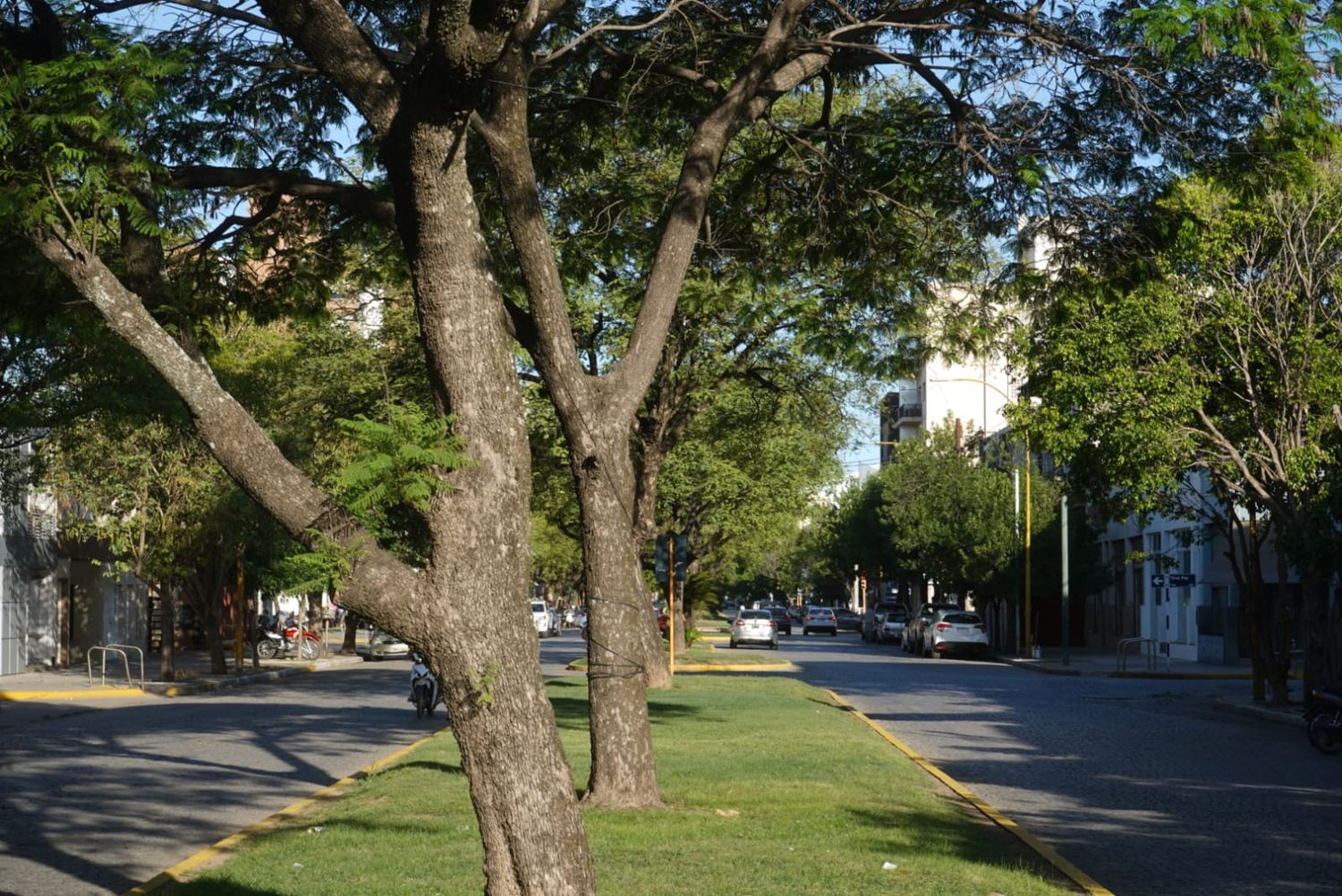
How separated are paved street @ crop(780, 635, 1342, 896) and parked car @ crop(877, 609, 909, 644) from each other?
3416 cm

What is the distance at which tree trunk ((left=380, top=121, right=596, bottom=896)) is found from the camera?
18.6 ft

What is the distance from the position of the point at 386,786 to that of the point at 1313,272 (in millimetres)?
18145

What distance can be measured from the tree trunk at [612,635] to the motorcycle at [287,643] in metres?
34.8

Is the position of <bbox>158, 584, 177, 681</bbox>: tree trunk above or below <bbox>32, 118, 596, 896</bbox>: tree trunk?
below

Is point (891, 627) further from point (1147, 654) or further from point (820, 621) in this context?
point (1147, 654)

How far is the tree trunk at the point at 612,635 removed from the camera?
12.1 m

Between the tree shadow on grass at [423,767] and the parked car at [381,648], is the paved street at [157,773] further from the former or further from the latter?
the parked car at [381,648]

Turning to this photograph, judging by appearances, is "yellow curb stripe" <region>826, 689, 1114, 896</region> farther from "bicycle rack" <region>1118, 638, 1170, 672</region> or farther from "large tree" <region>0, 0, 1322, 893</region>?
"bicycle rack" <region>1118, 638, 1170, 672</region>

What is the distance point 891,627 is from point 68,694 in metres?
43.2

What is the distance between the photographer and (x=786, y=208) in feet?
52.7

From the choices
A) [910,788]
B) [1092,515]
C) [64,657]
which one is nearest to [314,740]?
[910,788]

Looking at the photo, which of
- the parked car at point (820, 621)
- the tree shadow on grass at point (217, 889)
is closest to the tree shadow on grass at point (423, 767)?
the tree shadow on grass at point (217, 889)

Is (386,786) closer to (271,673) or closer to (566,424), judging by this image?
(566,424)

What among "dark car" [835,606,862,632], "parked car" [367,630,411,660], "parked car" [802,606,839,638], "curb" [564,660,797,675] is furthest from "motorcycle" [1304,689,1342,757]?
"dark car" [835,606,862,632]
